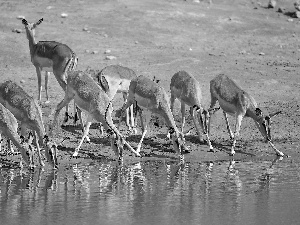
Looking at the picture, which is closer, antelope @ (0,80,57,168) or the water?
the water

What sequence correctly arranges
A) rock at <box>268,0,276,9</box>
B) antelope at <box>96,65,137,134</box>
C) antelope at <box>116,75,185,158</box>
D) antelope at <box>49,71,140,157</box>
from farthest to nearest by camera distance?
rock at <box>268,0,276,9</box> < antelope at <box>96,65,137,134</box> < antelope at <box>116,75,185,158</box> < antelope at <box>49,71,140,157</box>

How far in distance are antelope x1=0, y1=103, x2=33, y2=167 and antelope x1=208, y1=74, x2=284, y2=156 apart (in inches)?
171

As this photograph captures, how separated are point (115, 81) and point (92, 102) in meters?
2.49

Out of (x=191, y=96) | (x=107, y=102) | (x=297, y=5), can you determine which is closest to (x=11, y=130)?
(x=107, y=102)

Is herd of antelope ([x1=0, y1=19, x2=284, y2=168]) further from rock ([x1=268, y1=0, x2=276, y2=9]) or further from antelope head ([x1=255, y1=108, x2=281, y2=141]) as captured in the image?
rock ([x1=268, y1=0, x2=276, y2=9])

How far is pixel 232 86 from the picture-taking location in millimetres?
18516

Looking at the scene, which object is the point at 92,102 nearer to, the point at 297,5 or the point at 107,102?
the point at 107,102

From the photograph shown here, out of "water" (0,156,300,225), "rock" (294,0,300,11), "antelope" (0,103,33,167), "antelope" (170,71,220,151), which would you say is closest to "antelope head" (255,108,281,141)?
"antelope" (170,71,220,151)

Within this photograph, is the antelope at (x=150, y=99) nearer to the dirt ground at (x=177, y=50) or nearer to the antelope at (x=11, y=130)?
the dirt ground at (x=177, y=50)

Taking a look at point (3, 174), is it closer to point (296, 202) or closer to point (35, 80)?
point (296, 202)

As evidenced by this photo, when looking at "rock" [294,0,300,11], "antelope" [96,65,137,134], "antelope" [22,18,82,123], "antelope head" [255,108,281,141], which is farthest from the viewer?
"rock" [294,0,300,11]

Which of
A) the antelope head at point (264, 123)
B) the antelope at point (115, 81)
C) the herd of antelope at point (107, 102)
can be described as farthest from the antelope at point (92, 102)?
the antelope head at point (264, 123)

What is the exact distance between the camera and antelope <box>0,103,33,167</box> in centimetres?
1504

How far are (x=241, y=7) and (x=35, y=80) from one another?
12.0 metres
